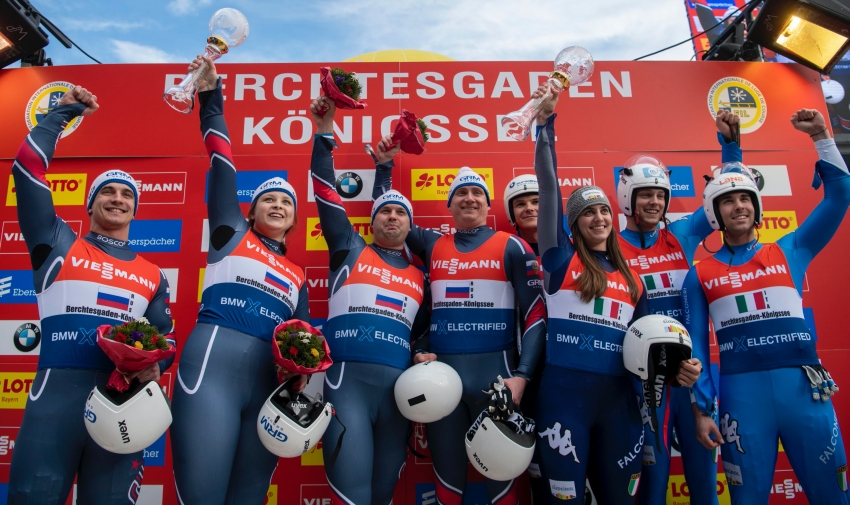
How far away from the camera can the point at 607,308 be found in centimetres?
341

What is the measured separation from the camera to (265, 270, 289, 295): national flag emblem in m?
3.69

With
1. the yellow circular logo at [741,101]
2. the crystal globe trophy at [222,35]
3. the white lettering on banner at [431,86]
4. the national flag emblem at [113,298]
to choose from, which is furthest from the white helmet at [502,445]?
the yellow circular logo at [741,101]

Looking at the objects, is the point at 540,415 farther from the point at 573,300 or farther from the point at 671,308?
the point at 671,308

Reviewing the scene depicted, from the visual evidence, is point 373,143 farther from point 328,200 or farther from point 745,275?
Answer: point 745,275

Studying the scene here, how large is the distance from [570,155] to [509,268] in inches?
74.9

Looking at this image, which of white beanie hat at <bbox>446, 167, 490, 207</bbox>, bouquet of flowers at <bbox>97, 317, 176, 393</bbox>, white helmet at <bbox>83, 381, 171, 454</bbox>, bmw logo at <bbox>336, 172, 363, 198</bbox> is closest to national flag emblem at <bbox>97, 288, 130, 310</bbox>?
bouquet of flowers at <bbox>97, 317, 176, 393</bbox>

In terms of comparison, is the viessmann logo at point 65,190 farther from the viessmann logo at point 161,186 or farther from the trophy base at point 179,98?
the trophy base at point 179,98

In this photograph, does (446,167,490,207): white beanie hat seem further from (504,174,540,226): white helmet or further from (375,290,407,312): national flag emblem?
(375,290,407,312): national flag emblem

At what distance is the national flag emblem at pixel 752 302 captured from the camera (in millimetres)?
3457

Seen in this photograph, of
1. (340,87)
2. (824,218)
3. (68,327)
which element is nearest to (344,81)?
(340,87)

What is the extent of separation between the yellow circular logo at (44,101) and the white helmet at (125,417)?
11.4ft

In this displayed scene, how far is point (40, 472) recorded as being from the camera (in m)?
2.92

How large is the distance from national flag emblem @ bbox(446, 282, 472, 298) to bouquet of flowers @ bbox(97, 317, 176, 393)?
6.03ft

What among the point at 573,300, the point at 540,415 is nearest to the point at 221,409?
the point at 540,415
